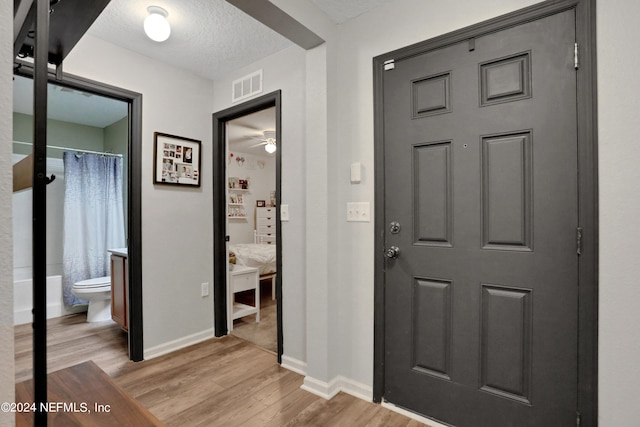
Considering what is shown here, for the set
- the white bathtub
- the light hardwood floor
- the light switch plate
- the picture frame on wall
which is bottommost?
the light hardwood floor

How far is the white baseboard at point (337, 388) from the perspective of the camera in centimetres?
199

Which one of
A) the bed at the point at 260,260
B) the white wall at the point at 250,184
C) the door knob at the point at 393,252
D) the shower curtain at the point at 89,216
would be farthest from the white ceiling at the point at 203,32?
the white wall at the point at 250,184

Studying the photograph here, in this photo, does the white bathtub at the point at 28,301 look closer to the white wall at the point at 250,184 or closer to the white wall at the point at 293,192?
the white wall at the point at 293,192

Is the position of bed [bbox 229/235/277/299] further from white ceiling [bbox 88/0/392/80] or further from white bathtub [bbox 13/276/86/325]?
white ceiling [bbox 88/0/392/80]

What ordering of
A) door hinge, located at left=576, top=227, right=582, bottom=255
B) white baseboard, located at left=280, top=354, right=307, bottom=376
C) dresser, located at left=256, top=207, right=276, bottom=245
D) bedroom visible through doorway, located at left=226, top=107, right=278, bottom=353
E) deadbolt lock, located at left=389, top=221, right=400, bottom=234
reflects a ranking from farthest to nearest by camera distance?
dresser, located at left=256, top=207, right=276, bottom=245 → bedroom visible through doorway, located at left=226, top=107, right=278, bottom=353 → white baseboard, located at left=280, top=354, right=307, bottom=376 → deadbolt lock, located at left=389, top=221, right=400, bottom=234 → door hinge, located at left=576, top=227, right=582, bottom=255

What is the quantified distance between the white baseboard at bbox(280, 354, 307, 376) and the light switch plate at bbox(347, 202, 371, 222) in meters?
1.15

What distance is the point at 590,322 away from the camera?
1355 millimetres

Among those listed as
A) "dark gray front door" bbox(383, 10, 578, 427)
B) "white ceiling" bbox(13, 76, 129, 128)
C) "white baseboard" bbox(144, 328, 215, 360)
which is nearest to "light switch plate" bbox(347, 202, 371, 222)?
"dark gray front door" bbox(383, 10, 578, 427)

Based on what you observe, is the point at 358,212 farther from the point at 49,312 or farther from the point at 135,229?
the point at 49,312

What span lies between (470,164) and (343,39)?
1186 mm

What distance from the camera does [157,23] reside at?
200 centimetres

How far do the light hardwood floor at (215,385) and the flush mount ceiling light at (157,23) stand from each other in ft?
7.54

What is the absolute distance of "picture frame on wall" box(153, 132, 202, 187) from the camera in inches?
104

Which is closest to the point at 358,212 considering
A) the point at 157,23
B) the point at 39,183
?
the point at 39,183
